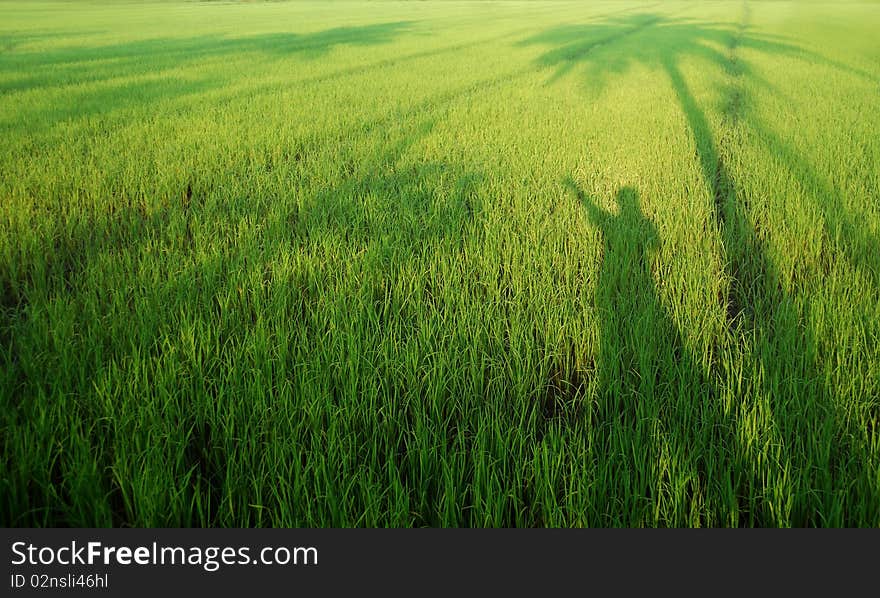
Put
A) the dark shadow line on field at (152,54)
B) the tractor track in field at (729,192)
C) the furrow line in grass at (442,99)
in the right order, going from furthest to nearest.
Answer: the dark shadow line on field at (152,54)
the furrow line in grass at (442,99)
the tractor track in field at (729,192)

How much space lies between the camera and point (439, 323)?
83.5 inches

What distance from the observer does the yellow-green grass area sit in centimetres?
145

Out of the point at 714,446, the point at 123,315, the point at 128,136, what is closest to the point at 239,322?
the point at 123,315

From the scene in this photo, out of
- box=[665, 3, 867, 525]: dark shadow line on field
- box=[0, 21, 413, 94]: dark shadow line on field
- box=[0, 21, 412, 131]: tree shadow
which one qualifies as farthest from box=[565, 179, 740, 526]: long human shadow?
box=[0, 21, 413, 94]: dark shadow line on field

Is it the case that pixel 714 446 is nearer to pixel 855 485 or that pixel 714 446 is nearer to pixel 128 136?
pixel 855 485

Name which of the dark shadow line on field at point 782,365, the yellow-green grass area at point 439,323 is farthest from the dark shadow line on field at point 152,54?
the dark shadow line on field at point 782,365

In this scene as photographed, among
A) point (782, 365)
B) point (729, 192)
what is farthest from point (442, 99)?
point (782, 365)

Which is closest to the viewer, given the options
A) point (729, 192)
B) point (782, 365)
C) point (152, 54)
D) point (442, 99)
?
point (782, 365)

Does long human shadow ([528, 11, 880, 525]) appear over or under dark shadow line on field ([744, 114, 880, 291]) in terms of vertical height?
under

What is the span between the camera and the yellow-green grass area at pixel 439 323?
1.45m

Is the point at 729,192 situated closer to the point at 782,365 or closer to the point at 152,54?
the point at 782,365

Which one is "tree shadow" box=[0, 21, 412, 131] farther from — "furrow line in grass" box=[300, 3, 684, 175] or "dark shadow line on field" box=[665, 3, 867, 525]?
"dark shadow line on field" box=[665, 3, 867, 525]

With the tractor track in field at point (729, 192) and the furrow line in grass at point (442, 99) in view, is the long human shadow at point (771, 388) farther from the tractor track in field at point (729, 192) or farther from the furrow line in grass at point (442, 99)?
the furrow line in grass at point (442, 99)

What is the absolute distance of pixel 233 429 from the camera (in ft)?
5.31
